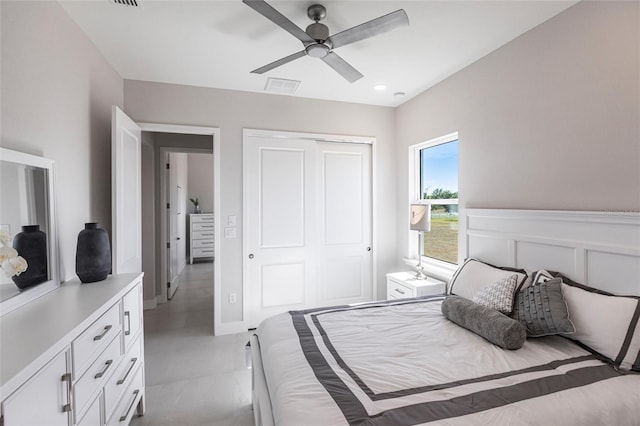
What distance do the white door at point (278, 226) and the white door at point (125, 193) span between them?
1.05m

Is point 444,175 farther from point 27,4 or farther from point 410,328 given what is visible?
point 27,4

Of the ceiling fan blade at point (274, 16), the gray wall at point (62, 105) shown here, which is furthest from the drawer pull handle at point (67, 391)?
the ceiling fan blade at point (274, 16)

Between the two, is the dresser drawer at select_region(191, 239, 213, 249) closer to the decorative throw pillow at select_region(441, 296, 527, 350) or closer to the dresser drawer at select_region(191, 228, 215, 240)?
the dresser drawer at select_region(191, 228, 215, 240)

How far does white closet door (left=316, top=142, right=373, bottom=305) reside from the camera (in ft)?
12.4

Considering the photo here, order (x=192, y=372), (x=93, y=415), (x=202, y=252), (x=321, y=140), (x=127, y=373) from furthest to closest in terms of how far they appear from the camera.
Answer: (x=202, y=252), (x=321, y=140), (x=192, y=372), (x=127, y=373), (x=93, y=415)

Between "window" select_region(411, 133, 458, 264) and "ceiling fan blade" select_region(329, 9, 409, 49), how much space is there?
1.65m

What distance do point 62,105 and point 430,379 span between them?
261 cm

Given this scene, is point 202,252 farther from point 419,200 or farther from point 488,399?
point 488,399

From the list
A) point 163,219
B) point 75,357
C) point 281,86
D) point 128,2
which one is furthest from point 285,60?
point 163,219

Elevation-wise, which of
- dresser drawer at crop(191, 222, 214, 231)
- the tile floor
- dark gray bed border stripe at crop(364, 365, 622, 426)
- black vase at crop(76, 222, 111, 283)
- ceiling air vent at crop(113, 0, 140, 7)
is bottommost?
the tile floor

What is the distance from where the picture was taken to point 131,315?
187 centimetres

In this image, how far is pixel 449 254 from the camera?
328 cm

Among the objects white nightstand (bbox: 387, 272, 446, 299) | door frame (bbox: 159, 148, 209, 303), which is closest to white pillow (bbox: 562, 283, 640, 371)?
white nightstand (bbox: 387, 272, 446, 299)

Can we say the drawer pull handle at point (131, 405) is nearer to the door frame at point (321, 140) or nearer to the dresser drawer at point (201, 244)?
the door frame at point (321, 140)
